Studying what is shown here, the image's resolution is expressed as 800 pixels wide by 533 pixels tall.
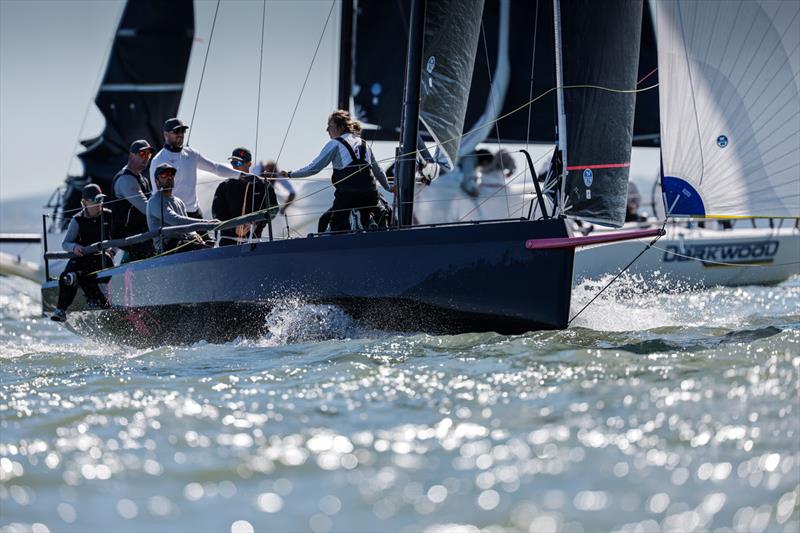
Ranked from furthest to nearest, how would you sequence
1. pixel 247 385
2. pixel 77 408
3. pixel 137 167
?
pixel 137 167 → pixel 247 385 → pixel 77 408

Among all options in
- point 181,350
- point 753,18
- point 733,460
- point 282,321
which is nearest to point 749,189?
point 753,18

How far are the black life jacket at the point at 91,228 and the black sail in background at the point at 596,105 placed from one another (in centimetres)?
400

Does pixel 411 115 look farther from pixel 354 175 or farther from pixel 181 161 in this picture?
pixel 181 161

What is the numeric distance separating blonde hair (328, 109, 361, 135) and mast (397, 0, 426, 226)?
405 mm

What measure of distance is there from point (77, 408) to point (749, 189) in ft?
16.0

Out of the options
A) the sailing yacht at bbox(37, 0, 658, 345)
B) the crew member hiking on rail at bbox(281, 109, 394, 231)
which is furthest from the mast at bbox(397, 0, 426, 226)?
the crew member hiking on rail at bbox(281, 109, 394, 231)

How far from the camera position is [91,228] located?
30.4ft

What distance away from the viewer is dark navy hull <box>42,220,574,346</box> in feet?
21.5

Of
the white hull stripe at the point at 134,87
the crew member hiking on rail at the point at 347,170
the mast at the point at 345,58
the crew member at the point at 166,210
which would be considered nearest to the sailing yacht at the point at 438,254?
the crew member at the point at 166,210

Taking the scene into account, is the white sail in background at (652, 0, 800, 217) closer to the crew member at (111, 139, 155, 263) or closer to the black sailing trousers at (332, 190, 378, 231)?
the black sailing trousers at (332, 190, 378, 231)

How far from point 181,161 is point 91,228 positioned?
47.7 inches

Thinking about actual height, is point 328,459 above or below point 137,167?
below

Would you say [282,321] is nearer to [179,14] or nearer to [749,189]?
[749,189]

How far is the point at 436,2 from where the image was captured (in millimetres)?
7855
